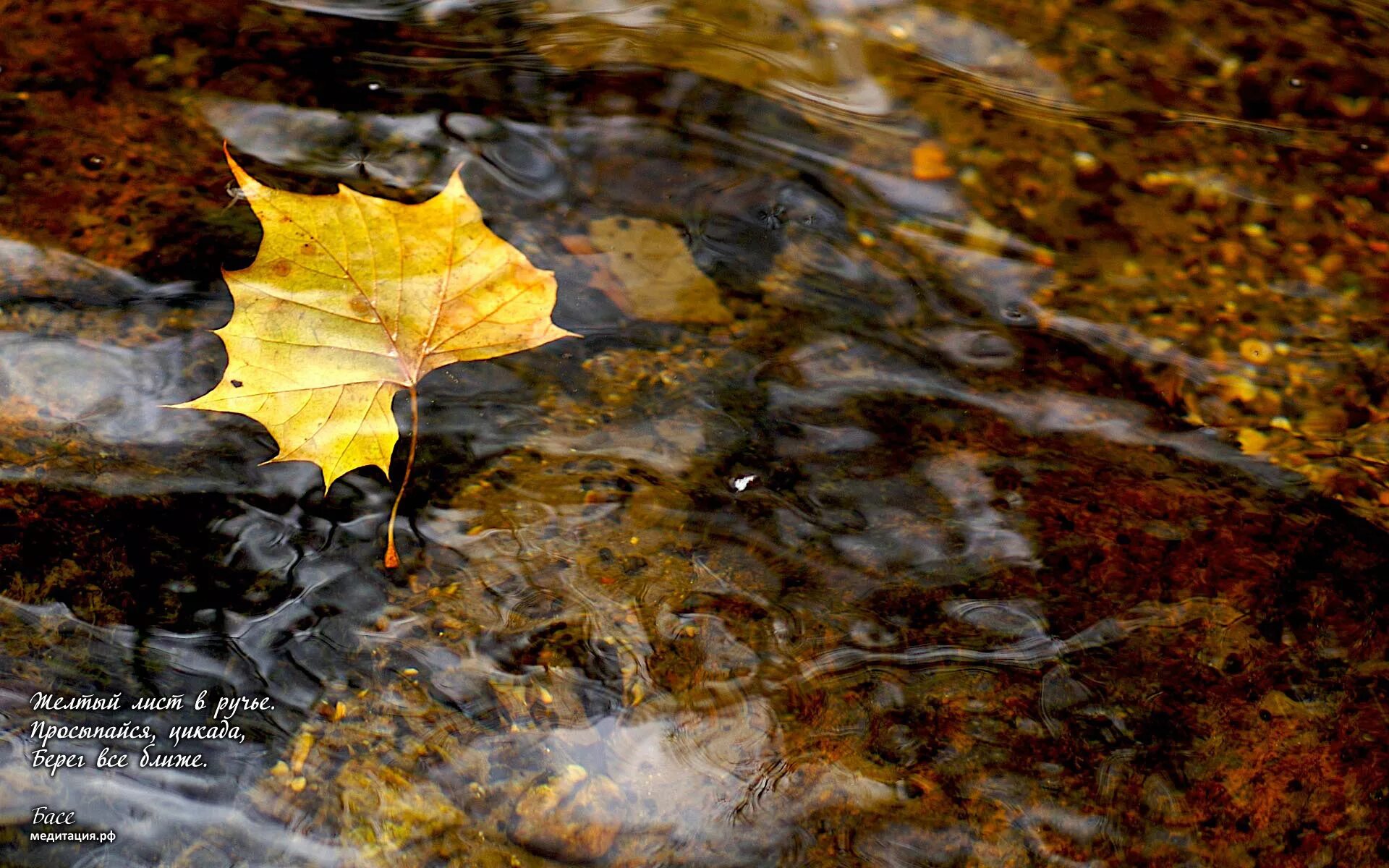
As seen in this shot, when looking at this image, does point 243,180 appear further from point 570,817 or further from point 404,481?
point 570,817

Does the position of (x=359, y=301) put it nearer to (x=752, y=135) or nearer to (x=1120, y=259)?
(x=752, y=135)

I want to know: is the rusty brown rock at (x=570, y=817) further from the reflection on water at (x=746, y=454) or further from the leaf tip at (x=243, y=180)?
the leaf tip at (x=243, y=180)

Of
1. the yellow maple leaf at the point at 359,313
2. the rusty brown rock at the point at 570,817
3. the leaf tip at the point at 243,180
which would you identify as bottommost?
the rusty brown rock at the point at 570,817

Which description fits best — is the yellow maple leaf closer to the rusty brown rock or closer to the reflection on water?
the reflection on water

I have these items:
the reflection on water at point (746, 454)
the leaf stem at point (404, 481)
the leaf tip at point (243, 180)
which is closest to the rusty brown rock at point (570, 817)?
the reflection on water at point (746, 454)

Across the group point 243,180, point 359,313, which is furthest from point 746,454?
point 243,180

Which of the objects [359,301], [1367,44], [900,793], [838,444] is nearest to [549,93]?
[359,301]

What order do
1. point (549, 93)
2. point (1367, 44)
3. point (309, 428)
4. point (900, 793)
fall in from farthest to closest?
point (1367, 44) → point (549, 93) → point (309, 428) → point (900, 793)
